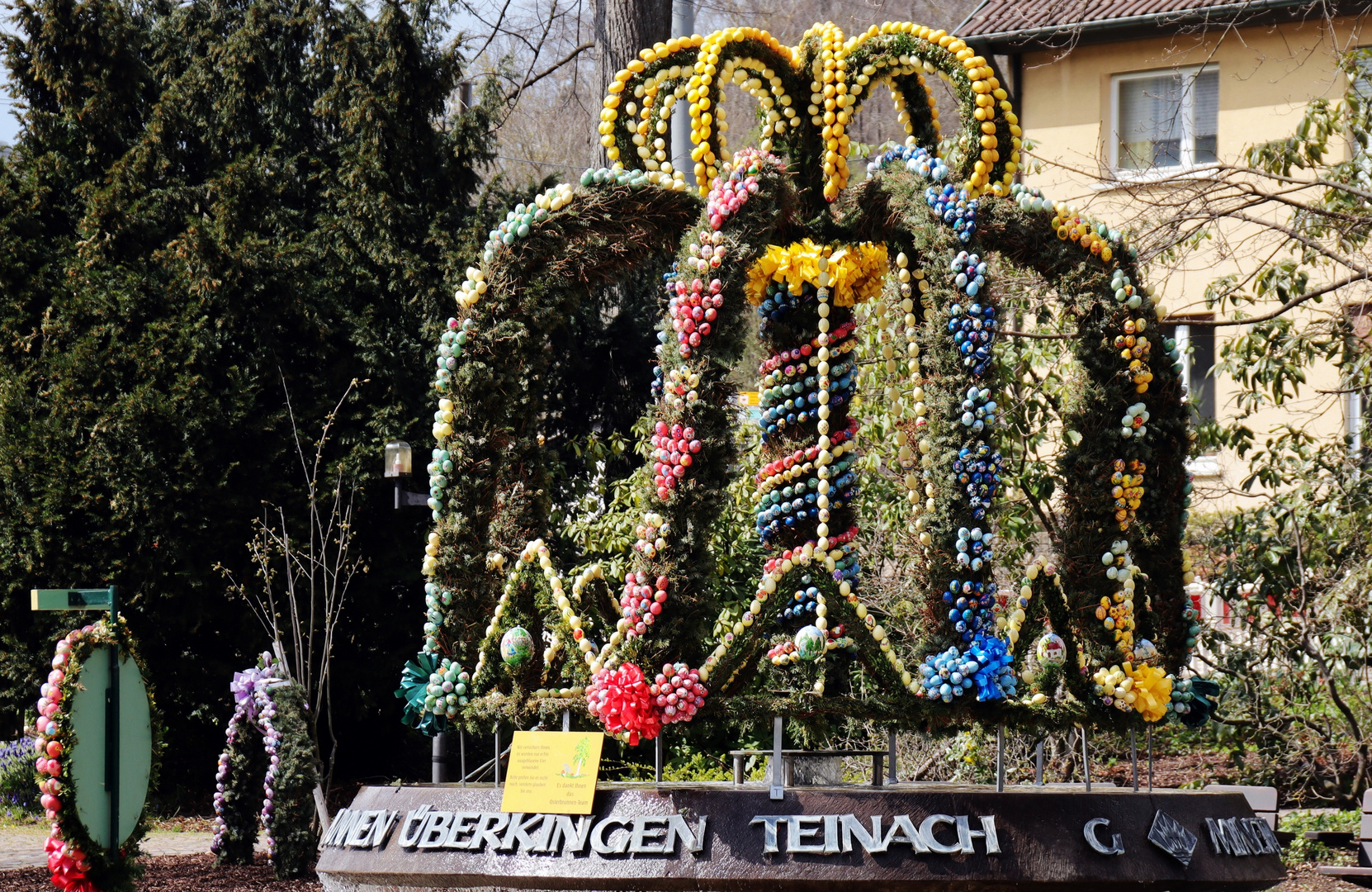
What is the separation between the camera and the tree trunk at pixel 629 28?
13250 millimetres

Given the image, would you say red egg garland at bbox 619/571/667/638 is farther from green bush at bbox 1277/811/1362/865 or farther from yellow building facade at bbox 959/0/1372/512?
yellow building facade at bbox 959/0/1372/512

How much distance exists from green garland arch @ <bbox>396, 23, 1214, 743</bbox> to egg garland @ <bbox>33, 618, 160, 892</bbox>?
5.65ft

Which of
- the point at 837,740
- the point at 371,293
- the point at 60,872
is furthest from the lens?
the point at 371,293

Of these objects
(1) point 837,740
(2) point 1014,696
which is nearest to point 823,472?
(2) point 1014,696

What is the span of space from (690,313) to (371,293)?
31.4ft

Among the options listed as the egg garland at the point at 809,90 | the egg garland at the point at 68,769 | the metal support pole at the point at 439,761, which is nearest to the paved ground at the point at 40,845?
the metal support pole at the point at 439,761

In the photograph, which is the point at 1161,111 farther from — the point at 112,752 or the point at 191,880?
the point at 112,752

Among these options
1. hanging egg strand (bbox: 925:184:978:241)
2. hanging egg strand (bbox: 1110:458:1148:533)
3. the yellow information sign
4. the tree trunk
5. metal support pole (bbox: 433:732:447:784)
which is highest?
the tree trunk

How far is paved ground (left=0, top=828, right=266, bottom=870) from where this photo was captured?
12023mm

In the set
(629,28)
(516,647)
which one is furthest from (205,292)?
(516,647)

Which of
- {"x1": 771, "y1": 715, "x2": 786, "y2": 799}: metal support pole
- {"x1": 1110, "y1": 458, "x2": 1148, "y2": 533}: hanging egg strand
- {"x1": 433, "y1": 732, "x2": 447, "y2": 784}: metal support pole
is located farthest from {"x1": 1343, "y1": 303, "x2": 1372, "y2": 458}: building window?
{"x1": 433, "y1": 732, "x2": 447, "y2": 784}: metal support pole

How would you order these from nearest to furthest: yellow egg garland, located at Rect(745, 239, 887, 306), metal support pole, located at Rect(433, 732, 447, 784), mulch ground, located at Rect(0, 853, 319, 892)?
yellow egg garland, located at Rect(745, 239, 887, 306), metal support pole, located at Rect(433, 732, 447, 784), mulch ground, located at Rect(0, 853, 319, 892)

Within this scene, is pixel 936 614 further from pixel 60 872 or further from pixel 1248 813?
pixel 60 872

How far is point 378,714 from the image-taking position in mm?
14711
